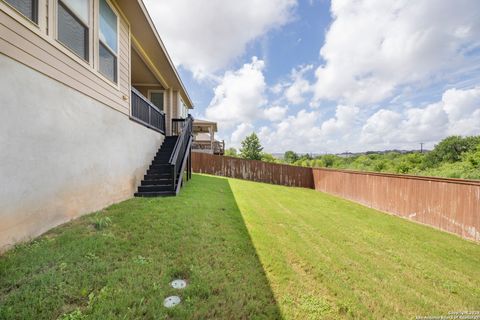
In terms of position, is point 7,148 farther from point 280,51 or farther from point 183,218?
point 280,51

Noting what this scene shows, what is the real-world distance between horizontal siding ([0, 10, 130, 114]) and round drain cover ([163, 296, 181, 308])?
3174 millimetres

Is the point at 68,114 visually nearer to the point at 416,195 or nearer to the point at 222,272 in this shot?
the point at 222,272

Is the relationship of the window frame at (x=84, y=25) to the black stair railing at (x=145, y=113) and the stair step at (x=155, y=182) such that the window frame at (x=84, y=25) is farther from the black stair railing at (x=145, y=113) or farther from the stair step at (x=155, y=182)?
the stair step at (x=155, y=182)

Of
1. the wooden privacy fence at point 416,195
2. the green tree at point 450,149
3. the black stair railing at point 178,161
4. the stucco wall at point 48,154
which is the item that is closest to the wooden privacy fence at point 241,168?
the wooden privacy fence at point 416,195

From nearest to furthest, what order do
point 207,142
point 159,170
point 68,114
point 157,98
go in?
point 68,114 → point 159,170 → point 157,98 → point 207,142

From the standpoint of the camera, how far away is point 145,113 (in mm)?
7203

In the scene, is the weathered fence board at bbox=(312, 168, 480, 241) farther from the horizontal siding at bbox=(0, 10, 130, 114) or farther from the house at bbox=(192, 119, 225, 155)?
the house at bbox=(192, 119, 225, 155)

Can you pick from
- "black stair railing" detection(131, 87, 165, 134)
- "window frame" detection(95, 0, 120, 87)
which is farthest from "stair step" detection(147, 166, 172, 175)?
"window frame" detection(95, 0, 120, 87)

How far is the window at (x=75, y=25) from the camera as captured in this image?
137 inches

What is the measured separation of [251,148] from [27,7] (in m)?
32.0

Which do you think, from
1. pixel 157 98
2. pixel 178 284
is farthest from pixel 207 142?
pixel 178 284

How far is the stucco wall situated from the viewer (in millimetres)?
2421

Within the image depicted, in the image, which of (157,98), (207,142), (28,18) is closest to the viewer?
(28,18)

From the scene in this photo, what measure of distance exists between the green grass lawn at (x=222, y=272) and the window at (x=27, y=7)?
2.92 m
